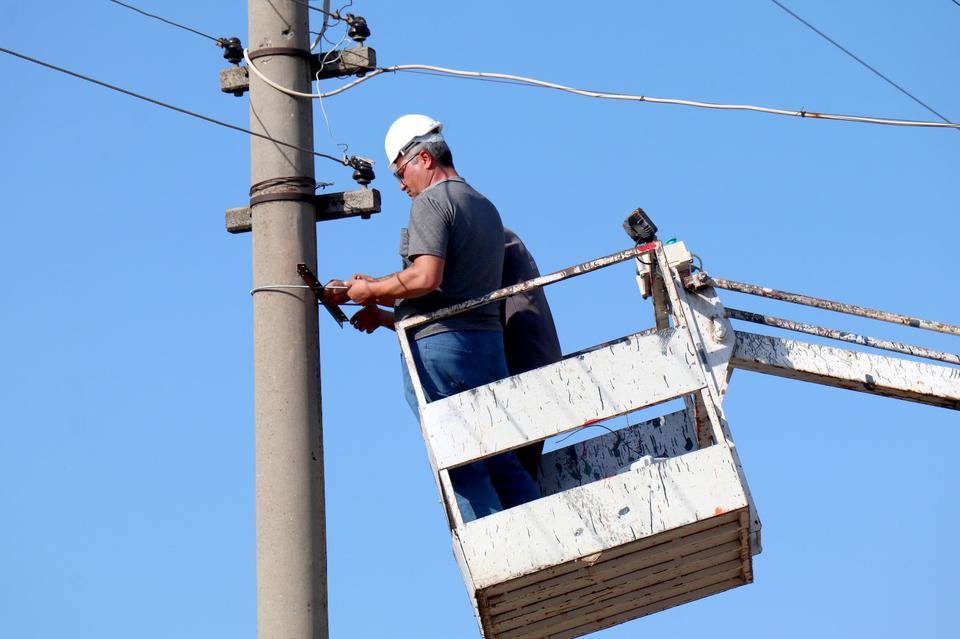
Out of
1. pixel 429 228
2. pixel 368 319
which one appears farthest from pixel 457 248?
pixel 368 319

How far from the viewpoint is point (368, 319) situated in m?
7.64

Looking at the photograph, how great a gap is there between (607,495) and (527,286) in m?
1.05

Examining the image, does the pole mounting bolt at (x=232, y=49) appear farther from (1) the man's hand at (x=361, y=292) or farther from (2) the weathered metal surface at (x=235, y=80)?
(1) the man's hand at (x=361, y=292)

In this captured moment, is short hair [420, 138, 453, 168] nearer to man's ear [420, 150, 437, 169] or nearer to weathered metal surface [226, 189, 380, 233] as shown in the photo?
man's ear [420, 150, 437, 169]

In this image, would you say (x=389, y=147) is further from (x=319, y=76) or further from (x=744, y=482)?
(x=744, y=482)

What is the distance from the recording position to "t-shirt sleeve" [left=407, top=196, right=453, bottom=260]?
7059 mm

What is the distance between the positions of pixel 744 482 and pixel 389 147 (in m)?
2.44

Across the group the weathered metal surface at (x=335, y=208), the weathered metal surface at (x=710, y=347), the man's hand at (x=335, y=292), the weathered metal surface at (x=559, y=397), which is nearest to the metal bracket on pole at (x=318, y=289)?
the man's hand at (x=335, y=292)

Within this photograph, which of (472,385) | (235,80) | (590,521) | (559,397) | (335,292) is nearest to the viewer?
(590,521)

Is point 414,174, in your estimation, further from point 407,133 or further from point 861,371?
point 861,371

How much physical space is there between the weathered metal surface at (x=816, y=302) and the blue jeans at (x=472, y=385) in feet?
3.19

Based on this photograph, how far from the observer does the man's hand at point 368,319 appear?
7.63 metres

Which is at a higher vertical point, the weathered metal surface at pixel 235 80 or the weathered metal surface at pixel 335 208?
the weathered metal surface at pixel 235 80

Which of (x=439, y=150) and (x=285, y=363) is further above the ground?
(x=439, y=150)
